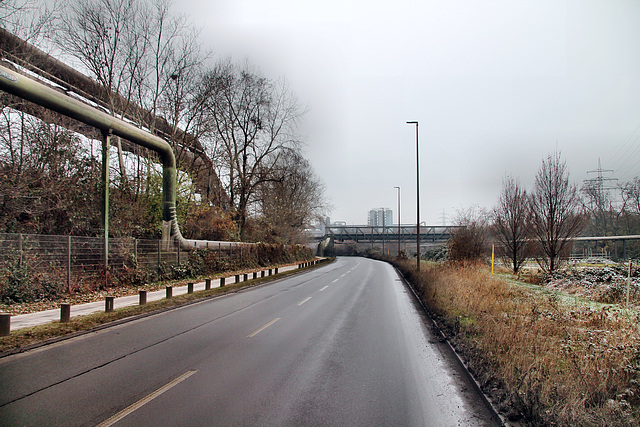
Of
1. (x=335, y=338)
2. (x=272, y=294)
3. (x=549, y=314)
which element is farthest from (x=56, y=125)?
(x=549, y=314)

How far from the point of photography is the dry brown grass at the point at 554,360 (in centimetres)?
457

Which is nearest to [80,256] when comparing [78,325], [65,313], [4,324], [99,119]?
[99,119]

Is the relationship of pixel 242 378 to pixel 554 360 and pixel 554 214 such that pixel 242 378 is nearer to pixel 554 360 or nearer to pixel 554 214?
pixel 554 360

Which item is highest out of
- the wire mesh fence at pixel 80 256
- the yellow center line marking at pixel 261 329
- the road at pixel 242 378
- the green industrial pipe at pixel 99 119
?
the green industrial pipe at pixel 99 119

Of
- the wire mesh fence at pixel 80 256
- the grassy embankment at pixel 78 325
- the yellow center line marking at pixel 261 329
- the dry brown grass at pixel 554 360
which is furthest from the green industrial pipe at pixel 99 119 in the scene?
the dry brown grass at pixel 554 360

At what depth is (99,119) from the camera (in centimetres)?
1823

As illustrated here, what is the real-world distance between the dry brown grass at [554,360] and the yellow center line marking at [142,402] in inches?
→ 169

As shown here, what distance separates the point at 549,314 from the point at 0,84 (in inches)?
661

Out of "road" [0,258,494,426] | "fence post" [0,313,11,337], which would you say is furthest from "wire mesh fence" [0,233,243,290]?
"road" [0,258,494,426]

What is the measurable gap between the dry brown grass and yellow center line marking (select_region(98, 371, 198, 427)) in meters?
4.28

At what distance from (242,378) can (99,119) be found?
16.0 meters

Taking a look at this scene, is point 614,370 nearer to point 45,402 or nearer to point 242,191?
point 45,402

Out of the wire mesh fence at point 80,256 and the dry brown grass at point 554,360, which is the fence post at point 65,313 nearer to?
the wire mesh fence at point 80,256

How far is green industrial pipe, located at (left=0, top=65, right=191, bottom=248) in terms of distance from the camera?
1400 cm
